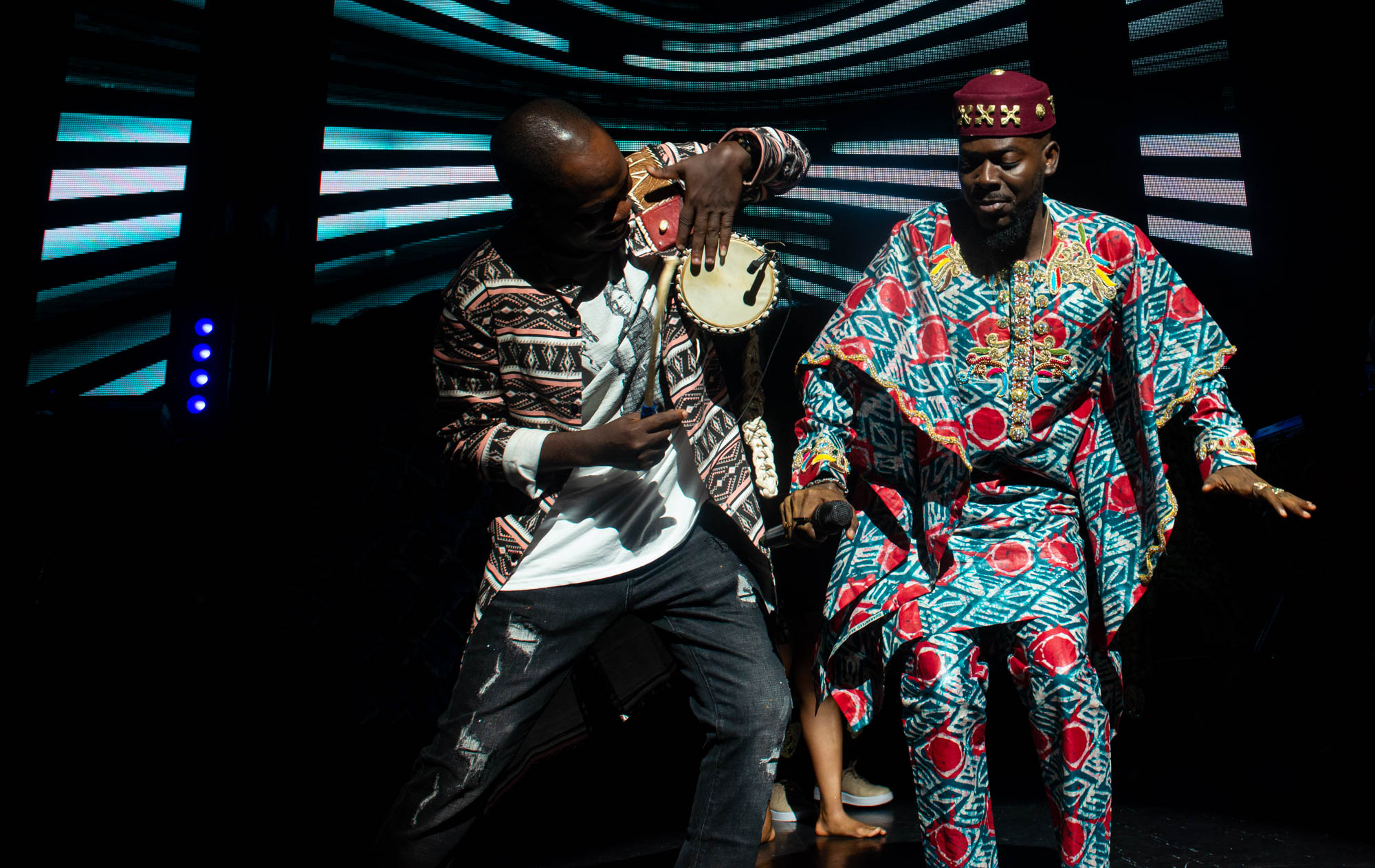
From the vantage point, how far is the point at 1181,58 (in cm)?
382

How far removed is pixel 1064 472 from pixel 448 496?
3054 millimetres

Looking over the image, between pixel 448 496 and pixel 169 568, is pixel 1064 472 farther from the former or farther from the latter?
pixel 169 568

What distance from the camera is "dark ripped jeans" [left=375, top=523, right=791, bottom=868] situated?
1857 millimetres

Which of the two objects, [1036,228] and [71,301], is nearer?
[1036,228]

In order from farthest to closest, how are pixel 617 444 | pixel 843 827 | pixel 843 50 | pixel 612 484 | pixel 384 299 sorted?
pixel 384 299
pixel 843 50
pixel 843 827
pixel 612 484
pixel 617 444

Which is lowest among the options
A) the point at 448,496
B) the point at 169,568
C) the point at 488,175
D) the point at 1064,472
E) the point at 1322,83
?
the point at 169,568

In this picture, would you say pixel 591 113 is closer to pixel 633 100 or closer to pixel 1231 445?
pixel 633 100

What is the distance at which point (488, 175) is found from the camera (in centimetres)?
409

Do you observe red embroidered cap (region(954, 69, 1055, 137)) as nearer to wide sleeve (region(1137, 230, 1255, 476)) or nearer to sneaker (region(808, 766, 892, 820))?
wide sleeve (region(1137, 230, 1255, 476))

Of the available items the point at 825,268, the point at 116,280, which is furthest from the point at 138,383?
the point at 825,268

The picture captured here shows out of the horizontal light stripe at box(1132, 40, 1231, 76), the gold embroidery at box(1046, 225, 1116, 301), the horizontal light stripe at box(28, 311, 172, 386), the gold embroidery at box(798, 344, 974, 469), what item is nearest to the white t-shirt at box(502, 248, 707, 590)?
the gold embroidery at box(798, 344, 974, 469)

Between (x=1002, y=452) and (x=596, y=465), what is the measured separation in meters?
0.89

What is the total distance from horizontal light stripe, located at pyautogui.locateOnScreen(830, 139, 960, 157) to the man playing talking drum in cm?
176

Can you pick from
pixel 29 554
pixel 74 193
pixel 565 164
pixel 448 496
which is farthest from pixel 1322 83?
pixel 29 554
